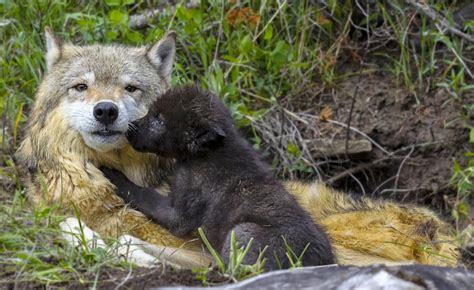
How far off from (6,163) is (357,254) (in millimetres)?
2982

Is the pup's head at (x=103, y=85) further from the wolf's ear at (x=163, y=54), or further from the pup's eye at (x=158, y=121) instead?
the pup's eye at (x=158, y=121)

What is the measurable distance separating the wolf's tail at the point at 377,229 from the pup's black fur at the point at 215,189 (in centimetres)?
81

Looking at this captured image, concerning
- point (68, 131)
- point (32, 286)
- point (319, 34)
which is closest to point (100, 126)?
point (68, 131)

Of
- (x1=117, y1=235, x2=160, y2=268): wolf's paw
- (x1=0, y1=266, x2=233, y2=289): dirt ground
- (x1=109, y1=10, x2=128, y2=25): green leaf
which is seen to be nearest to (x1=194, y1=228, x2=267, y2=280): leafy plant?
(x1=0, y1=266, x2=233, y2=289): dirt ground

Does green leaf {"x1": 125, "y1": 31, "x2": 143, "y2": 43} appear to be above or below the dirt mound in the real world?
above

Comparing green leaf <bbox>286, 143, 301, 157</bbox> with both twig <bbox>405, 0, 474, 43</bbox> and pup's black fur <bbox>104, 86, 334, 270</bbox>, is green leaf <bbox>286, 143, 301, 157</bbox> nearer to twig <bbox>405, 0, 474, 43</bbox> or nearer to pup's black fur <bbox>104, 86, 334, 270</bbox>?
twig <bbox>405, 0, 474, 43</bbox>

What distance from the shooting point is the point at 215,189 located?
6000 millimetres

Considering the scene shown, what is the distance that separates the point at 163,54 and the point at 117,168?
108cm

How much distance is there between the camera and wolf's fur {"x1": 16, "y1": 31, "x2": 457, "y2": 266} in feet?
20.9

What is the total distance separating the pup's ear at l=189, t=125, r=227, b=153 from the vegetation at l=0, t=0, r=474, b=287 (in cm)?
220

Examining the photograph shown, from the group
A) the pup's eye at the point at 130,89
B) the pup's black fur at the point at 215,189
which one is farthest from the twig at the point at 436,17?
the pup's eye at the point at 130,89

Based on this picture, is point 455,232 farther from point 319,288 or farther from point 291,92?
point 319,288

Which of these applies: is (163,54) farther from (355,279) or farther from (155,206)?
(355,279)

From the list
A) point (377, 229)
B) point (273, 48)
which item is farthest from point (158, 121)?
point (273, 48)
